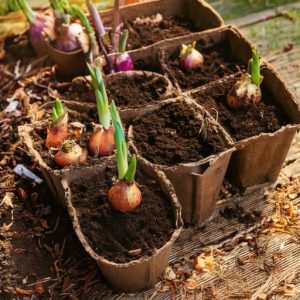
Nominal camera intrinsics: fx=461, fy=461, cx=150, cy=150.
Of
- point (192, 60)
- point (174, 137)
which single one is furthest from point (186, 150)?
point (192, 60)

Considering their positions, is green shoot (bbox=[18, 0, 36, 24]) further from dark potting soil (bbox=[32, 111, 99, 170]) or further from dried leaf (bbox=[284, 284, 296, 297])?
dried leaf (bbox=[284, 284, 296, 297])

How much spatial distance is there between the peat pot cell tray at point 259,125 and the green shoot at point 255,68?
0.33 feet

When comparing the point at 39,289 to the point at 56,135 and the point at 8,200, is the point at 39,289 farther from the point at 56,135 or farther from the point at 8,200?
the point at 56,135

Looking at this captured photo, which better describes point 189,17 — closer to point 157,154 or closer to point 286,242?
point 157,154

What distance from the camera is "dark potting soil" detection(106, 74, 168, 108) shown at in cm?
167

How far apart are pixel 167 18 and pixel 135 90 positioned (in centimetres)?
62

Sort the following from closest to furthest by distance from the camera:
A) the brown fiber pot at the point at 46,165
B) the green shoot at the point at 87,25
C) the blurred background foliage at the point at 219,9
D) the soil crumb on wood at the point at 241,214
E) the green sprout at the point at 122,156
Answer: the green sprout at the point at 122,156, the brown fiber pot at the point at 46,165, the soil crumb on wood at the point at 241,214, the green shoot at the point at 87,25, the blurred background foliage at the point at 219,9

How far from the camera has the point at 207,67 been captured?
1828 mm

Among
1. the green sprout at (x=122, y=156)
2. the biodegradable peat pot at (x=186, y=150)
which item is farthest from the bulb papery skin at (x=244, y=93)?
the green sprout at (x=122, y=156)

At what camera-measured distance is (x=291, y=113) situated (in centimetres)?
158

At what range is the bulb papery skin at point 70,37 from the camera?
1.94 m

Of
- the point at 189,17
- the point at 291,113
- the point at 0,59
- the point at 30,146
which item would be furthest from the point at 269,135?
the point at 0,59

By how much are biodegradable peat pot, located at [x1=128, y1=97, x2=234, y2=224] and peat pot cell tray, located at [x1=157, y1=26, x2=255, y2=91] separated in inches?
7.6

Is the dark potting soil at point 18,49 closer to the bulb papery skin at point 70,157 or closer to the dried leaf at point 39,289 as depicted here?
the bulb papery skin at point 70,157
